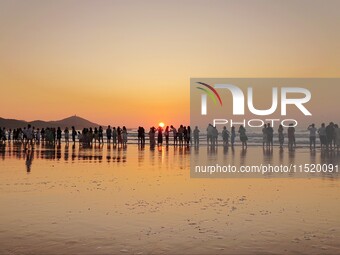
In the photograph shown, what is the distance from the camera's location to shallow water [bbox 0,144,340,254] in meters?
6.51

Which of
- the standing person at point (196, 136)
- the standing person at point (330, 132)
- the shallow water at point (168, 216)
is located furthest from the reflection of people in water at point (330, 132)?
the shallow water at point (168, 216)

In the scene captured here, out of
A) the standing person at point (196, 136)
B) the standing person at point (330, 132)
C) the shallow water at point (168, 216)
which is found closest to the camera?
the shallow water at point (168, 216)

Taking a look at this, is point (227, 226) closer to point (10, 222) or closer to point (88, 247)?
point (88, 247)

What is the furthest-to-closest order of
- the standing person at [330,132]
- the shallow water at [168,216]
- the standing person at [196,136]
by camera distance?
the standing person at [196,136]
the standing person at [330,132]
the shallow water at [168,216]

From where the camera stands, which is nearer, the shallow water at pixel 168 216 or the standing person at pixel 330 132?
the shallow water at pixel 168 216

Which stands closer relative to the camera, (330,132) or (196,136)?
(330,132)

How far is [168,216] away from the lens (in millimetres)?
8695

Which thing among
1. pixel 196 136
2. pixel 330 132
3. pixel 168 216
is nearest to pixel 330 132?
pixel 330 132

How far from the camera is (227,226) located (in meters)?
7.81

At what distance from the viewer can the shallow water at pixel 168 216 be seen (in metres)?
6.51

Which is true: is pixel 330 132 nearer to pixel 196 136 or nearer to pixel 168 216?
pixel 196 136

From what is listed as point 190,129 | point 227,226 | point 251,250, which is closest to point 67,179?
point 227,226

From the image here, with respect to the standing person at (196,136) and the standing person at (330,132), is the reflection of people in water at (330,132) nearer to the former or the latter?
the standing person at (330,132)

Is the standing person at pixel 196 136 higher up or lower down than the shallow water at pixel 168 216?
higher up
